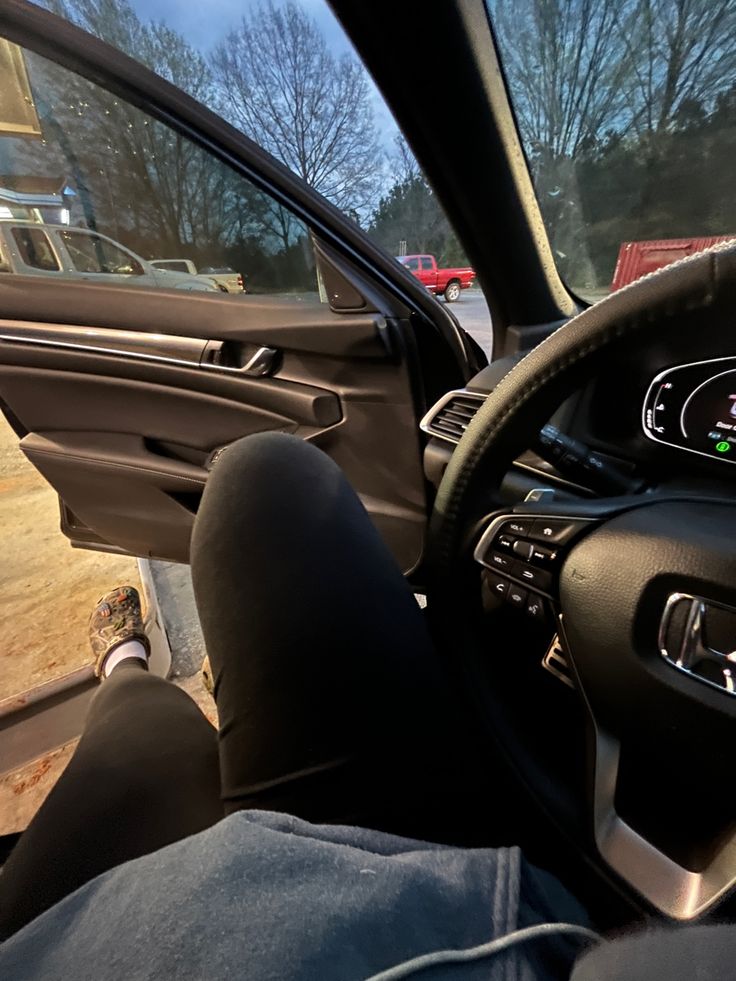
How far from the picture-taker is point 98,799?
2.06 ft

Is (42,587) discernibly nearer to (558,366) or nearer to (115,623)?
(115,623)

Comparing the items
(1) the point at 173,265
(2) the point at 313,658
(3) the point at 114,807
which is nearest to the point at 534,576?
(2) the point at 313,658

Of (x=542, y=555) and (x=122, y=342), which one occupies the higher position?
(x=122, y=342)

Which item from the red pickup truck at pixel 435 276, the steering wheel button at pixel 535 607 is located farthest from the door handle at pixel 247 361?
the steering wheel button at pixel 535 607

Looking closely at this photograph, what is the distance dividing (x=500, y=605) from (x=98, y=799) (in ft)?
1.85

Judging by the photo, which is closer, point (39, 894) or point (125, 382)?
point (39, 894)

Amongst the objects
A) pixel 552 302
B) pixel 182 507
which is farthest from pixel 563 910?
pixel 182 507

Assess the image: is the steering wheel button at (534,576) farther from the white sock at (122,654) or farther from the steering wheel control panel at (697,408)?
the white sock at (122,654)

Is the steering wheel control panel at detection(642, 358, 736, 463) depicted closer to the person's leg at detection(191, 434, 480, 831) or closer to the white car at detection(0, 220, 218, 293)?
the person's leg at detection(191, 434, 480, 831)

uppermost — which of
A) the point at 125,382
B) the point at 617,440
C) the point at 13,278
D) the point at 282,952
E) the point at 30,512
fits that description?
the point at 13,278

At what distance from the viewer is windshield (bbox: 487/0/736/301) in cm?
94

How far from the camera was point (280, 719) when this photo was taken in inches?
24.1

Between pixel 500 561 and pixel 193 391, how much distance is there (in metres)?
1.17

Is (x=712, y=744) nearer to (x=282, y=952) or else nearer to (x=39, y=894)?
(x=282, y=952)
